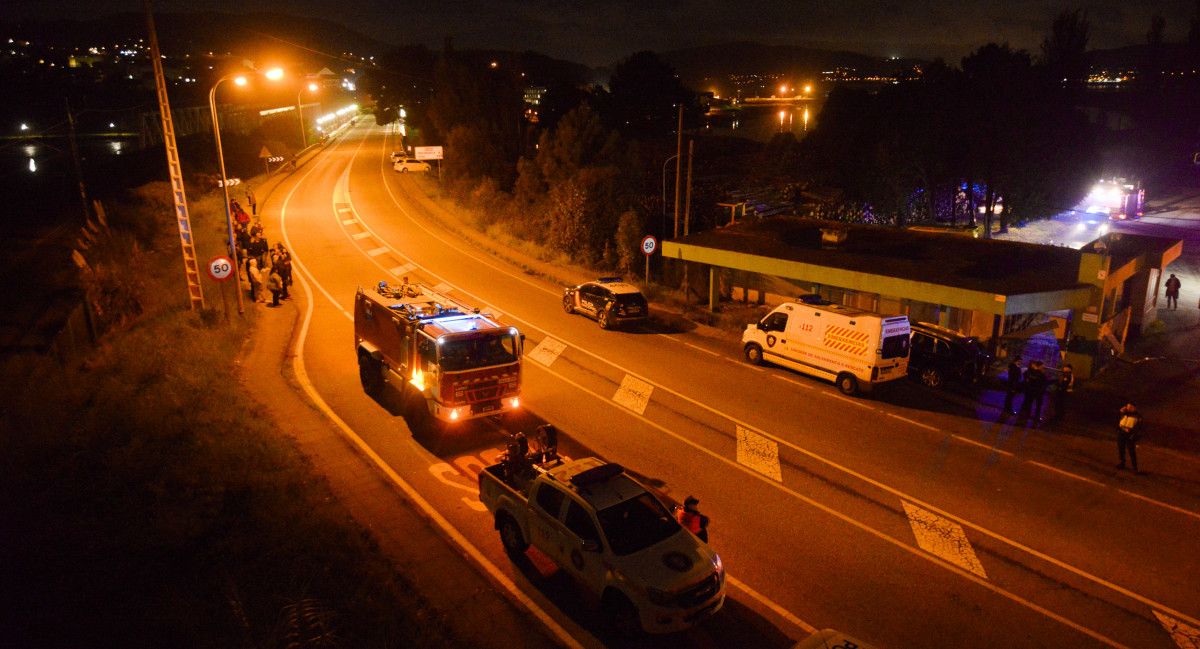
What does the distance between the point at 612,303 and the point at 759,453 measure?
10745 millimetres

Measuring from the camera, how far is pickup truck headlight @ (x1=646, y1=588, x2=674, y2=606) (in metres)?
8.93

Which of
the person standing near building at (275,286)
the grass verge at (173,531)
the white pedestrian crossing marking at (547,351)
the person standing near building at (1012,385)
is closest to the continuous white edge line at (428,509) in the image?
the grass verge at (173,531)

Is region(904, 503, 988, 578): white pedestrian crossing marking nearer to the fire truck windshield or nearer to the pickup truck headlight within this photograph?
the pickup truck headlight

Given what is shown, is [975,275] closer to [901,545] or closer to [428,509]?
[901,545]

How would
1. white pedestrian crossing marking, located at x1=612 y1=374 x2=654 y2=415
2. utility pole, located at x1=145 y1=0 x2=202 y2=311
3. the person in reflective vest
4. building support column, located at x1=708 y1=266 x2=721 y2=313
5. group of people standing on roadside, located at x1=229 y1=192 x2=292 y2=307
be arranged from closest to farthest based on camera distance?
1. the person in reflective vest
2. white pedestrian crossing marking, located at x1=612 y1=374 x2=654 y2=415
3. utility pole, located at x1=145 y1=0 x2=202 y2=311
4. group of people standing on roadside, located at x1=229 y1=192 x2=292 y2=307
5. building support column, located at x1=708 y1=266 x2=721 y2=313

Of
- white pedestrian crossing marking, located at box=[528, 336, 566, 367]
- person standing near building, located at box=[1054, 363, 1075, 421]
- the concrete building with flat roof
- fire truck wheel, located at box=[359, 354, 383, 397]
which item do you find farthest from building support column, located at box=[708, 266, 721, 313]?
fire truck wheel, located at box=[359, 354, 383, 397]

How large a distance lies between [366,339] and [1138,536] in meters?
18.1

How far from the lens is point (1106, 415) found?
1828cm

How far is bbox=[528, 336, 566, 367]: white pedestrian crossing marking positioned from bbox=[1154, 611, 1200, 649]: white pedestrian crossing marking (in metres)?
15.7

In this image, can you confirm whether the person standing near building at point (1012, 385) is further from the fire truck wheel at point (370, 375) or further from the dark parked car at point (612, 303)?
the fire truck wheel at point (370, 375)

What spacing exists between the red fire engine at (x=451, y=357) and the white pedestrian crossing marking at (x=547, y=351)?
5316mm

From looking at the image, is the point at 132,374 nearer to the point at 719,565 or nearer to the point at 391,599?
the point at 391,599

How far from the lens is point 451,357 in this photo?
1528 centimetres

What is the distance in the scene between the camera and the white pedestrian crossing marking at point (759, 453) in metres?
15.1
